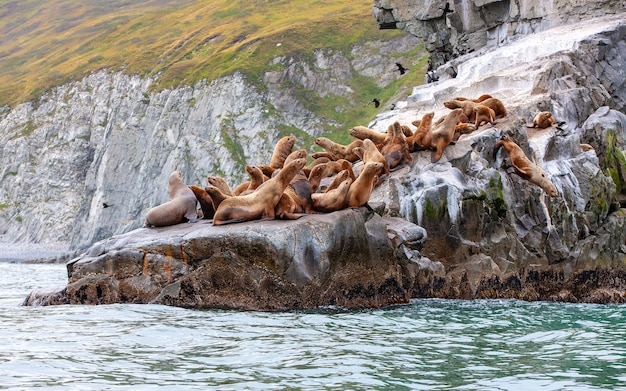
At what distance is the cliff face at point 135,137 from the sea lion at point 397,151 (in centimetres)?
4584

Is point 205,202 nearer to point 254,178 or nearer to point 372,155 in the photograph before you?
point 254,178

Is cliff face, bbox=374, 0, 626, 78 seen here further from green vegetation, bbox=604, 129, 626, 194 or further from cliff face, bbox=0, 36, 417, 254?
cliff face, bbox=0, 36, 417, 254

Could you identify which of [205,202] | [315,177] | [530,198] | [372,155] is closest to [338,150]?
[372,155]

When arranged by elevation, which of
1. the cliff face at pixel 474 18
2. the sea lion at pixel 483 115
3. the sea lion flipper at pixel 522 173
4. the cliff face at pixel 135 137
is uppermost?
the cliff face at pixel 474 18

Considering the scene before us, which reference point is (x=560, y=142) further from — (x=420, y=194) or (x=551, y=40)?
(x=551, y=40)

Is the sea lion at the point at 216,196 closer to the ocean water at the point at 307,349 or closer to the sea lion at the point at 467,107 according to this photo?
the ocean water at the point at 307,349

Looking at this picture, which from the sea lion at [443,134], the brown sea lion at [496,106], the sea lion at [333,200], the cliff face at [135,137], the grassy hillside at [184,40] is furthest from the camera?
the grassy hillside at [184,40]

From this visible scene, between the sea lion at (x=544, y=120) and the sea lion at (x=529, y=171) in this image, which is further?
the sea lion at (x=544, y=120)

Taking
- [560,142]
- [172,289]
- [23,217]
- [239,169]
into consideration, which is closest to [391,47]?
[239,169]

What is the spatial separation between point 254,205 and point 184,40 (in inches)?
3205

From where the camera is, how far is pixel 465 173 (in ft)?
54.4

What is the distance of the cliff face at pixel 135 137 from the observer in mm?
65375

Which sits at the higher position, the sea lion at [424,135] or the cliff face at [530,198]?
the sea lion at [424,135]

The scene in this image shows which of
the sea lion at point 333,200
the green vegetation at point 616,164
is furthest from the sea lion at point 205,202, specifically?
the green vegetation at point 616,164
